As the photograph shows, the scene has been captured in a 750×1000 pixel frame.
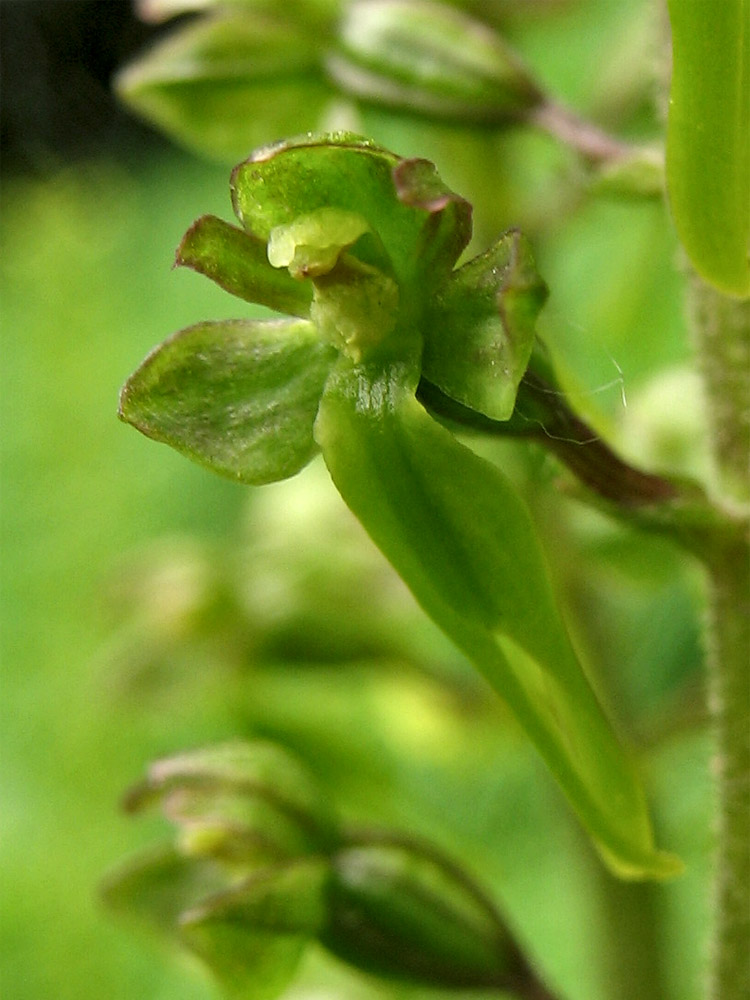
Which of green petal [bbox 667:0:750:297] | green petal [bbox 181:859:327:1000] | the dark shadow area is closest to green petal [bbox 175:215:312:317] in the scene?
green petal [bbox 667:0:750:297]

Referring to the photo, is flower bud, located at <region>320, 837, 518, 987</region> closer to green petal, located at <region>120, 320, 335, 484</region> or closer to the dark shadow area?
green petal, located at <region>120, 320, 335, 484</region>

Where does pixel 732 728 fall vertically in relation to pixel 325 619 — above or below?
below

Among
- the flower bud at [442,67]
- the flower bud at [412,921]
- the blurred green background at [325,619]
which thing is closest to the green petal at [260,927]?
the flower bud at [412,921]

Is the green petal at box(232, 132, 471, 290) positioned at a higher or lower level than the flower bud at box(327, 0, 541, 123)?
lower

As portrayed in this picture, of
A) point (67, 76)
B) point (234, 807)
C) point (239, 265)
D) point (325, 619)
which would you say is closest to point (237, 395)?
point (239, 265)

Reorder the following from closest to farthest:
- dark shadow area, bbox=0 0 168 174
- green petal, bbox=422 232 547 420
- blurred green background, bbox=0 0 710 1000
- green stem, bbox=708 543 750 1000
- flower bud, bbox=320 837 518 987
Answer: green petal, bbox=422 232 547 420
green stem, bbox=708 543 750 1000
flower bud, bbox=320 837 518 987
blurred green background, bbox=0 0 710 1000
dark shadow area, bbox=0 0 168 174

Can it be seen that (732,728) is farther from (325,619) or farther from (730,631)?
(325,619)
